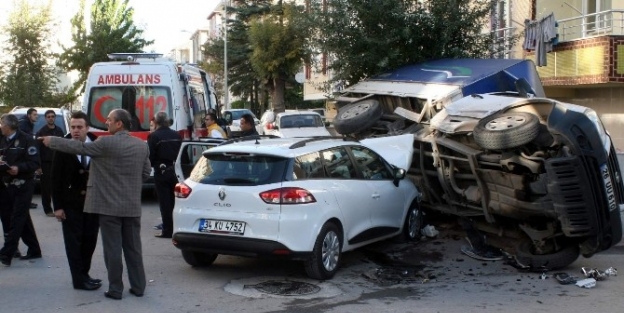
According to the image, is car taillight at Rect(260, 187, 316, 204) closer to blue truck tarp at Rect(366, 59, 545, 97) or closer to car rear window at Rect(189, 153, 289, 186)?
car rear window at Rect(189, 153, 289, 186)

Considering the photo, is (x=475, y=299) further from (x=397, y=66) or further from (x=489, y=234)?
(x=397, y=66)

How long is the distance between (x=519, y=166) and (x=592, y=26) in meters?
12.8

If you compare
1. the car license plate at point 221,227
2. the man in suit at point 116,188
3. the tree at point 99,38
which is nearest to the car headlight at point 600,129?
the car license plate at point 221,227

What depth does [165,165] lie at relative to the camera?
1063 centimetres

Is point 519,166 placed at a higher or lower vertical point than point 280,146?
lower

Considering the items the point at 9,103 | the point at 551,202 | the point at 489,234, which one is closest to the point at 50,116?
the point at 489,234

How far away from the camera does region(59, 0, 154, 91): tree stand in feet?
124

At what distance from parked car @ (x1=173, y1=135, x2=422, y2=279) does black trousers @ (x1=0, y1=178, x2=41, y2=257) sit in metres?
1.82

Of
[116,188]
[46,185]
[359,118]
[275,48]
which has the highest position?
[275,48]

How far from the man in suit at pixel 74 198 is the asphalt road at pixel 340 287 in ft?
1.47

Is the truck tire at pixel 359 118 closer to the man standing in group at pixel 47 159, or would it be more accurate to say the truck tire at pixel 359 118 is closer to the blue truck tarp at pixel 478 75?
the blue truck tarp at pixel 478 75

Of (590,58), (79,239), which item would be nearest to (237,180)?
(79,239)

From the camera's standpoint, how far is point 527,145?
815 cm

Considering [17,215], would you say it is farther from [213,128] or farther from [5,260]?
[213,128]
